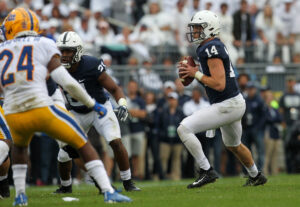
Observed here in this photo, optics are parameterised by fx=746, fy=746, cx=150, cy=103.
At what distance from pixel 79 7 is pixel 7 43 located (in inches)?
461

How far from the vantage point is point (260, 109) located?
1596cm

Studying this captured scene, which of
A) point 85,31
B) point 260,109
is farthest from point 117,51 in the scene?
point 260,109

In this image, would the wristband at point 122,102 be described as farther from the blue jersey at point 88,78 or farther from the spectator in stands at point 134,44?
the spectator in stands at point 134,44

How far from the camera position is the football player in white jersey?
7219 millimetres

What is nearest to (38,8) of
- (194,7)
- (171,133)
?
(194,7)

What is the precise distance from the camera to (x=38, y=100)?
723 centimetres

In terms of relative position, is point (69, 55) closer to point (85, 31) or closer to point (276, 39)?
point (85, 31)

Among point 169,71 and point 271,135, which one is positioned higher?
point 169,71

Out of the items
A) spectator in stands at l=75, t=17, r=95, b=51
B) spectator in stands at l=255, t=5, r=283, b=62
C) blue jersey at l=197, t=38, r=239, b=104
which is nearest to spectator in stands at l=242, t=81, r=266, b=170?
spectator in stands at l=255, t=5, r=283, b=62

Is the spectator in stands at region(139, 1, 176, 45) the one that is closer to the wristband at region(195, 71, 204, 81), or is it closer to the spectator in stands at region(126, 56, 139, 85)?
the spectator in stands at region(126, 56, 139, 85)

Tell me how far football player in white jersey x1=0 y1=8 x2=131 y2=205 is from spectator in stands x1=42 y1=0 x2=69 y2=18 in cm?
963

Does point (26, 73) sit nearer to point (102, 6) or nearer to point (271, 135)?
point (271, 135)

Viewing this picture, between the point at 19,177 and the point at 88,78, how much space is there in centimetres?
215

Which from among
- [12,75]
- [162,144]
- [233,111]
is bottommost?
[162,144]
